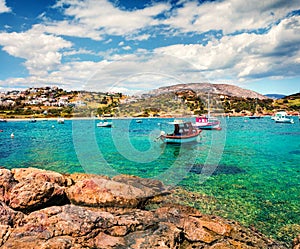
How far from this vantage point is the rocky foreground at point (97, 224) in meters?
6.46

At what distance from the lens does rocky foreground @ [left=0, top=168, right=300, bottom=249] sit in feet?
21.2

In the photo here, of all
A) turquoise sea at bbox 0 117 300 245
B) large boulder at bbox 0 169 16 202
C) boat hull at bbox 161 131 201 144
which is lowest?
turquoise sea at bbox 0 117 300 245

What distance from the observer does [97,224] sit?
7.11 m

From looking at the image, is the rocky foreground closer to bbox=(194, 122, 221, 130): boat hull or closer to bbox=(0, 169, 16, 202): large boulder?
bbox=(0, 169, 16, 202): large boulder

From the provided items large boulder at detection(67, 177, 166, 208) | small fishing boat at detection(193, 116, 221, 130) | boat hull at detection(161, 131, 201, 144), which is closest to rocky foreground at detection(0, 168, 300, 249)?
large boulder at detection(67, 177, 166, 208)

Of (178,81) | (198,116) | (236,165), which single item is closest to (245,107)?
(198,116)

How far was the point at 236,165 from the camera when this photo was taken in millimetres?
21891

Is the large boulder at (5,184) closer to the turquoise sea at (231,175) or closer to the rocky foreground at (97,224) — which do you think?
the rocky foreground at (97,224)

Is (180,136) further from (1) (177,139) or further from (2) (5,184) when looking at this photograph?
(2) (5,184)

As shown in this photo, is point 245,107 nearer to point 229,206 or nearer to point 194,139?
point 194,139

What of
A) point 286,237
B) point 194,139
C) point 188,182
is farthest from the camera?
point 194,139

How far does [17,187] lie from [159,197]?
5.98 m

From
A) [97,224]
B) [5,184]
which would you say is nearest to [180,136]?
[5,184]

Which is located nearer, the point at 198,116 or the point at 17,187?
the point at 17,187
